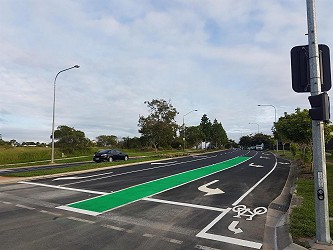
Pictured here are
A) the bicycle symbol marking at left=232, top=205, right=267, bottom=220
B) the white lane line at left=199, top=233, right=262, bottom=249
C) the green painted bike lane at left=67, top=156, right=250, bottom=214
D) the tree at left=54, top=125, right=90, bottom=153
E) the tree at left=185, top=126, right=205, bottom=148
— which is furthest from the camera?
the tree at left=185, top=126, right=205, bottom=148

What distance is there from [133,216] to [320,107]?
536cm

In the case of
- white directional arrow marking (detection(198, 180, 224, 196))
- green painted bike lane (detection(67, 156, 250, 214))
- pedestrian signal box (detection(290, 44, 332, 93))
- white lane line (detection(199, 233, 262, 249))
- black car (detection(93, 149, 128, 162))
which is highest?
pedestrian signal box (detection(290, 44, 332, 93))

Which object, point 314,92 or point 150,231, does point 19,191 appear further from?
point 314,92

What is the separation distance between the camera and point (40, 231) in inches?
269

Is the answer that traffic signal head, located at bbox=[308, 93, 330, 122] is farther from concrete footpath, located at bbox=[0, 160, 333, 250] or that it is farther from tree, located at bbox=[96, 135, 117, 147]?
tree, located at bbox=[96, 135, 117, 147]

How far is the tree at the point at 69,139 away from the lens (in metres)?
50.6

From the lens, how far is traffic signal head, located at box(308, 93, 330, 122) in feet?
18.9

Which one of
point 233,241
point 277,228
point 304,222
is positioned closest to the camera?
point 233,241

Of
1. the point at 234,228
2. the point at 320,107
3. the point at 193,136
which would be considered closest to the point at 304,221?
the point at 234,228

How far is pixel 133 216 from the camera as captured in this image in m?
8.50

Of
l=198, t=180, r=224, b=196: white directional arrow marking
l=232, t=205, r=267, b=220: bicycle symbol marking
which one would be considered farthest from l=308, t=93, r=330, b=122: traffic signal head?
l=198, t=180, r=224, b=196: white directional arrow marking

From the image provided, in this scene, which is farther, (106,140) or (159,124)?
(106,140)

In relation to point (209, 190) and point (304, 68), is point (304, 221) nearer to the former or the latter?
point (304, 68)

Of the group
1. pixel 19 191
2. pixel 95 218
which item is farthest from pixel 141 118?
pixel 95 218
